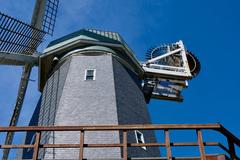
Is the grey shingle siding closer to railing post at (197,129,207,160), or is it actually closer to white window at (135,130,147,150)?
white window at (135,130,147,150)

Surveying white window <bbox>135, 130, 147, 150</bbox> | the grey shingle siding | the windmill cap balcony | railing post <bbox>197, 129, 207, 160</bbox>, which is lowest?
railing post <bbox>197, 129, 207, 160</bbox>

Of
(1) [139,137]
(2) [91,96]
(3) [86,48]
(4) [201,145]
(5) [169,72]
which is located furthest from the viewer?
(5) [169,72]

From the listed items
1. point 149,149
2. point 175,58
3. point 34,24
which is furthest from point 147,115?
point 175,58

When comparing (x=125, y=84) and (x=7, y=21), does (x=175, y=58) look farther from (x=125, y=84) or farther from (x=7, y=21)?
(x=7, y=21)

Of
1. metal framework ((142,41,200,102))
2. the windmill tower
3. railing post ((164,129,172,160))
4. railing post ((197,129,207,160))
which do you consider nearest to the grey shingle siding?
the windmill tower

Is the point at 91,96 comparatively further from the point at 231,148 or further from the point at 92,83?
the point at 231,148

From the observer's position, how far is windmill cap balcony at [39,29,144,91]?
61.4ft

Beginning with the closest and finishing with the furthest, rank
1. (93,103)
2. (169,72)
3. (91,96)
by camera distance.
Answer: (93,103) → (91,96) → (169,72)

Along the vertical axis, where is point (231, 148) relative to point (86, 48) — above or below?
below

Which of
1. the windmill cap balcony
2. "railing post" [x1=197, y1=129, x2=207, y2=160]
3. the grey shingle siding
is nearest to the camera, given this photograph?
"railing post" [x1=197, y1=129, x2=207, y2=160]

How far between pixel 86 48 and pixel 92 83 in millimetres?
2573

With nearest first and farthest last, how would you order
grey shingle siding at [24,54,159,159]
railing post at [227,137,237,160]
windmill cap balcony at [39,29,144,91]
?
railing post at [227,137,237,160] → grey shingle siding at [24,54,159,159] → windmill cap balcony at [39,29,144,91]

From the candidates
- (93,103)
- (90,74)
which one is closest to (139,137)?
(93,103)

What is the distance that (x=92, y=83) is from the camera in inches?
650
